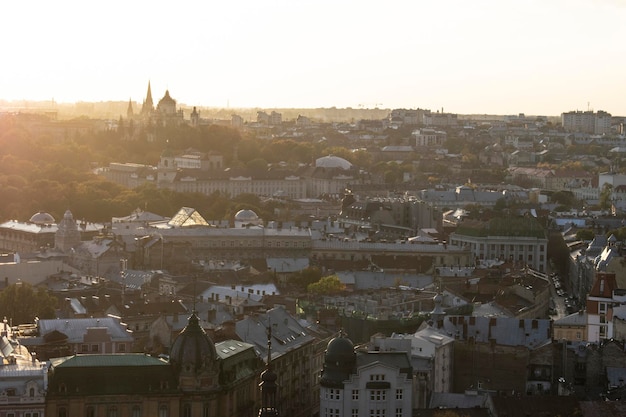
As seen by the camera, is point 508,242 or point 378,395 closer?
point 378,395

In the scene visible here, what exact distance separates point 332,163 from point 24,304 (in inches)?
3567

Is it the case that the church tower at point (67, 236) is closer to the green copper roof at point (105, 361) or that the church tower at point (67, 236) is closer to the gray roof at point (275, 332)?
the gray roof at point (275, 332)

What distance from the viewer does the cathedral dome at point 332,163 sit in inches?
5625

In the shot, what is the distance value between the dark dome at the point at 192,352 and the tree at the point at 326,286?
2183 cm

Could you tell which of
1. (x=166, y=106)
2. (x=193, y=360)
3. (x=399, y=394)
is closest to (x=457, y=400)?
(x=399, y=394)

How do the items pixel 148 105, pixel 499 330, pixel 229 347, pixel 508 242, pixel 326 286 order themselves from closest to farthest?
pixel 229 347 < pixel 499 330 < pixel 326 286 < pixel 508 242 < pixel 148 105

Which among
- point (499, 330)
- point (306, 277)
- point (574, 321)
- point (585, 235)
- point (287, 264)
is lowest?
point (585, 235)

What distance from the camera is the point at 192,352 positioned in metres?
39.3

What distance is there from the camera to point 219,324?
163 ft

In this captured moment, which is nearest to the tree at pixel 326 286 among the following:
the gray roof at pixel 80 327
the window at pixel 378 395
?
the gray roof at pixel 80 327

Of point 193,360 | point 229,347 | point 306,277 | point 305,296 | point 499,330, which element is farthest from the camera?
point 306,277

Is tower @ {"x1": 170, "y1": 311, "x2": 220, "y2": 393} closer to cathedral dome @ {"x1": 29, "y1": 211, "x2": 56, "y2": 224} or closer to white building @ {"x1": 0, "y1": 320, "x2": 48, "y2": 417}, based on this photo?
white building @ {"x1": 0, "y1": 320, "x2": 48, "y2": 417}

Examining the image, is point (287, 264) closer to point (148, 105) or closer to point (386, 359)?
point (386, 359)

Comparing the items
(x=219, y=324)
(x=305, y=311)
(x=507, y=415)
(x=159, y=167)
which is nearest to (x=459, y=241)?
(x=305, y=311)
